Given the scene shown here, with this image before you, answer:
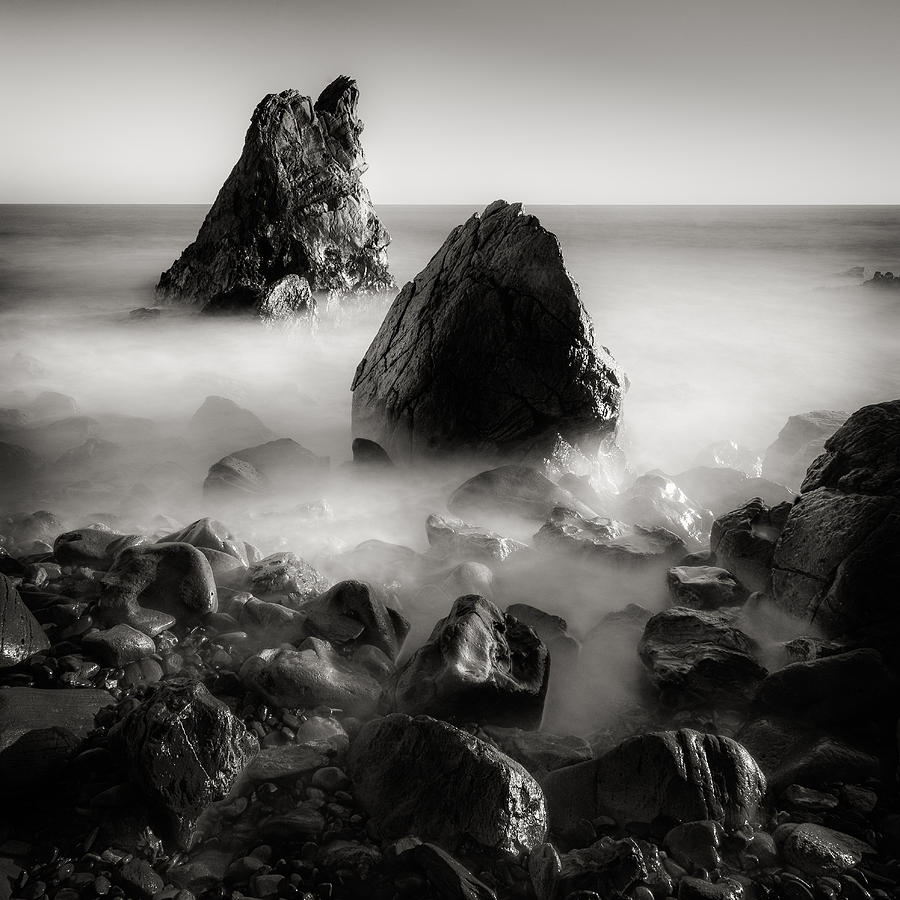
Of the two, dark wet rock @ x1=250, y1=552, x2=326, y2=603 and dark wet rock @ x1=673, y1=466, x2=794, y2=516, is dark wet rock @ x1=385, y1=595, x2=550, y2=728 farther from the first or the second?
dark wet rock @ x1=673, y1=466, x2=794, y2=516

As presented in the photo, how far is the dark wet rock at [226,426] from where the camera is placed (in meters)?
8.91

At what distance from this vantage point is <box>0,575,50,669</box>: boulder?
371 centimetres

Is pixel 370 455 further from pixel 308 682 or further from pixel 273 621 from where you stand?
pixel 308 682

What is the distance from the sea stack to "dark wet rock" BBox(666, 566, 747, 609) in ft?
40.4

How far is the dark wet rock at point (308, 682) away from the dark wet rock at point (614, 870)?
4.47 ft

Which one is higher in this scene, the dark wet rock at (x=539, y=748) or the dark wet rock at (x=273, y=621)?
the dark wet rock at (x=273, y=621)

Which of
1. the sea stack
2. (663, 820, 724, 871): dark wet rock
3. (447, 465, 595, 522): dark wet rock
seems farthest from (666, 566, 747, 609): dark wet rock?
the sea stack

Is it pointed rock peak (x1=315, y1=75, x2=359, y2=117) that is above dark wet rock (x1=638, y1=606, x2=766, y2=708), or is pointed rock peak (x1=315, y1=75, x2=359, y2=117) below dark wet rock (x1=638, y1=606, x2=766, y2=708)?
above

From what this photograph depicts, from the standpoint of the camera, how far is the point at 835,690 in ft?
11.9

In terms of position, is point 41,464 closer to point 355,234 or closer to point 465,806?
point 465,806

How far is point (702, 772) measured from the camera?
9.91 feet

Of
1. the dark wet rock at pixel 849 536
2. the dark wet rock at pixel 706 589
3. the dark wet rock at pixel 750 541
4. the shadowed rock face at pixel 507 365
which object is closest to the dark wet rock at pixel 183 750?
the dark wet rock at pixel 706 589

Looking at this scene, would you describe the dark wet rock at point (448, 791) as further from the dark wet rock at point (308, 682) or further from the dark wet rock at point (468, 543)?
the dark wet rock at point (468, 543)

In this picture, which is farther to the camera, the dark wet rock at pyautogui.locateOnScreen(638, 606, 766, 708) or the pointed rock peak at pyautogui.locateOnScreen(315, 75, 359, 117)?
the pointed rock peak at pyautogui.locateOnScreen(315, 75, 359, 117)
